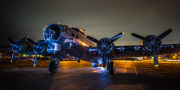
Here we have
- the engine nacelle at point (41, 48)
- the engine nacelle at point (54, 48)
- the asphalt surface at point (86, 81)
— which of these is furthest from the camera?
the engine nacelle at point (41, 48)

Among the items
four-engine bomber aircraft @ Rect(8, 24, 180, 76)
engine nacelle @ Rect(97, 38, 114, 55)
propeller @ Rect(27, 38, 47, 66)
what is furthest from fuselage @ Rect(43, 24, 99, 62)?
engine nacelle @ Rect(97, 38, 114, 55)

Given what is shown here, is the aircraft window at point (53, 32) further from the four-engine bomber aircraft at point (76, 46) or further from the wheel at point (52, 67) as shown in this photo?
the wheel at point (52, 67)

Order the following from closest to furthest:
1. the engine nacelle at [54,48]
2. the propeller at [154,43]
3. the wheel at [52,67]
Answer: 1. the propeller at [154,43]
2. the engine nacelle at [54,48]
3. the wheel at [52,67]

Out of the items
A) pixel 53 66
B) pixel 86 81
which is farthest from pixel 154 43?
pixel 53 66

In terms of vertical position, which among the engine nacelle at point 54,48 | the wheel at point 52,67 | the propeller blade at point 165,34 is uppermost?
the propeller blade at point 165,34

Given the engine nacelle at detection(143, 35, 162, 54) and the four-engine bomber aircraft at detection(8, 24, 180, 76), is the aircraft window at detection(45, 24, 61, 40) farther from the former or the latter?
the engine nacelle at detection(143, 35, 162, 54)

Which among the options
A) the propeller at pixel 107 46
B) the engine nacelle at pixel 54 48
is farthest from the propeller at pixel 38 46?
the propeller at pixel 107 46

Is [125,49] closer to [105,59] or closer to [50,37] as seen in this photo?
[105,59]

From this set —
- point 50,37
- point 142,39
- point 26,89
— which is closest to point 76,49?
point 50,37

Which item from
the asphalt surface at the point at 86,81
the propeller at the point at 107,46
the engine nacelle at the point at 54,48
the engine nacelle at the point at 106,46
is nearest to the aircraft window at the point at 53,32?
the engine nacelle at the point at 54,48

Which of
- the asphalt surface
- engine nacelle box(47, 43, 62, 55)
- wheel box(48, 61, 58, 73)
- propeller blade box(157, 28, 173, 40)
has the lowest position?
the asphalt surface

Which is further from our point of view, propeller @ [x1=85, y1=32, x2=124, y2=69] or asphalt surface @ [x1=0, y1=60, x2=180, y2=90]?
propeller @ [x1=85, y1=32, x2=124, y2=69]

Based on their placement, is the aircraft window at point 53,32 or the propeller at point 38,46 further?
the propeller at point 38,46

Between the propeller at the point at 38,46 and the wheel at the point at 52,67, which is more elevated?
the propeller at the point at 38,46
